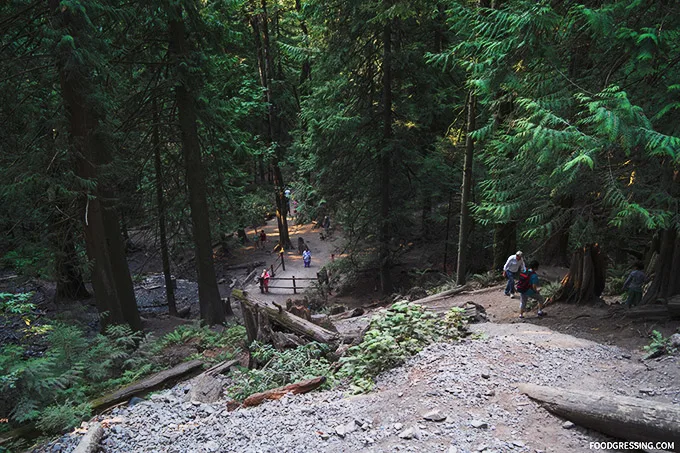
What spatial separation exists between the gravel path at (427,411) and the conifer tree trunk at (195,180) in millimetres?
7159

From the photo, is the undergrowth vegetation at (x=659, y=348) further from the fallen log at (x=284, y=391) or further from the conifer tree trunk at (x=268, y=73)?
the conifer tree trunk at (x=268, y=73)

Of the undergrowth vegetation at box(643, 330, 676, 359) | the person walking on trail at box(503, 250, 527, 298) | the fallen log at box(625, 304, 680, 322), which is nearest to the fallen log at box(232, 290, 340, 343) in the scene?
the person walking on trail at box(503, 250, 527, 298)

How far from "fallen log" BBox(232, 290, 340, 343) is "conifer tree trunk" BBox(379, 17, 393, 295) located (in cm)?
891

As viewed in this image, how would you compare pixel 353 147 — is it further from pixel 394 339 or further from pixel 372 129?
pixel 394 339

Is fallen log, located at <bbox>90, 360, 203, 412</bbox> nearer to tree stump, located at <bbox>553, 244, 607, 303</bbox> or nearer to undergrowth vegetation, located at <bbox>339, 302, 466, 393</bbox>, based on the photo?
undergrowth vegetation, located at <bbox>339, 302, 466, 393</bbox>

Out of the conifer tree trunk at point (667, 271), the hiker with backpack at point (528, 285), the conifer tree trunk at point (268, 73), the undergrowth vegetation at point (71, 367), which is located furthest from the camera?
the conifer tree trunk at point (268, 73)

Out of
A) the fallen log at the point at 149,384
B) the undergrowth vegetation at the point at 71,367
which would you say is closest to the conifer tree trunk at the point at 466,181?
the undergrowth vegetation at the point at 71,367

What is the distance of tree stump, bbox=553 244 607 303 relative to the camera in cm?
981

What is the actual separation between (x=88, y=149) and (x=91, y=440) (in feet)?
23.3

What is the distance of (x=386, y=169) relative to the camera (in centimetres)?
1748

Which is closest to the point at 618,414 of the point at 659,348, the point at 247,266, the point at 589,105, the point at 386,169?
the point at 659,348

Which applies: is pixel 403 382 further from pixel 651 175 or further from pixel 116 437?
pixel 651 175

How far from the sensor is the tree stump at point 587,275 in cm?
981

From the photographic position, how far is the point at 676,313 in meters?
7.96
